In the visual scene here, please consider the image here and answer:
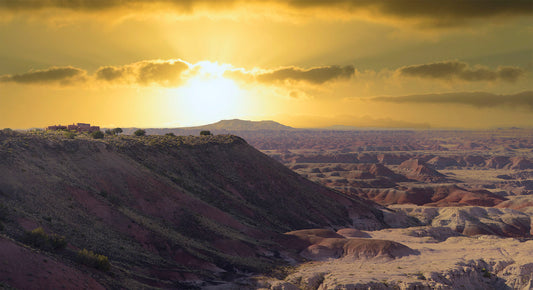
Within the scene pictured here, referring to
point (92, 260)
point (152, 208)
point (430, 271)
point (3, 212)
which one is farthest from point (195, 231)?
point (430, 271)

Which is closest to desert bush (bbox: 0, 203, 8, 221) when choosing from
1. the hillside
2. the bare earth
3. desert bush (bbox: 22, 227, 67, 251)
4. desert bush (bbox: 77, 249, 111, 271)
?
the hillside

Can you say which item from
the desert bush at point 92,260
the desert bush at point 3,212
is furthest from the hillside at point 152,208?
the desert bush at point 92,260

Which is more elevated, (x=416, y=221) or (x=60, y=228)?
(x=60, y=228)

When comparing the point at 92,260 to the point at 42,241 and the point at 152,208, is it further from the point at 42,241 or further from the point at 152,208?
the point at 152,208

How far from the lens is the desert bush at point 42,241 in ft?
96.3

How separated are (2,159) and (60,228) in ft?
42.2

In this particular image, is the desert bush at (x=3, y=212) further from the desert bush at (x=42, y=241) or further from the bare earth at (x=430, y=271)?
the bare earth at (x=430, y=271)

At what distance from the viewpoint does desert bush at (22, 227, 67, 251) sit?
29.3 m

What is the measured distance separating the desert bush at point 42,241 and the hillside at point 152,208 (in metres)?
0.26

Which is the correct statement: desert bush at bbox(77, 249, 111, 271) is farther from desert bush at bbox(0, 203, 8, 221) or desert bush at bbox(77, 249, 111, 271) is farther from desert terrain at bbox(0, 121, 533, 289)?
desert bush at bbox(0, 203, 8, 221)

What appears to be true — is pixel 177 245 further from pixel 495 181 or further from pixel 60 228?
pixel 495 181

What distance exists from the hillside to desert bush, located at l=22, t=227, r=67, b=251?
259 millimetres

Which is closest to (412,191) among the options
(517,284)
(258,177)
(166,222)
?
(258,177)

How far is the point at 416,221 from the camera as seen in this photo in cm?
8981
